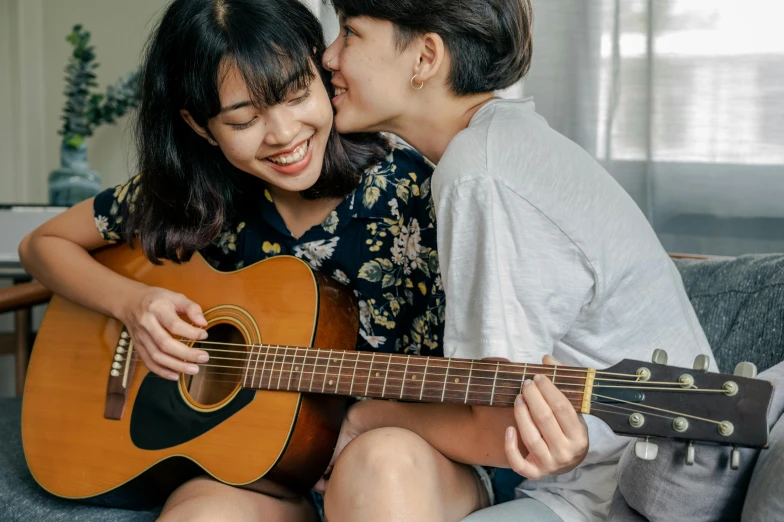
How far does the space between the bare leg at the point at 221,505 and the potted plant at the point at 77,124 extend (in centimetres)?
154

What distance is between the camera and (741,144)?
1.77 m

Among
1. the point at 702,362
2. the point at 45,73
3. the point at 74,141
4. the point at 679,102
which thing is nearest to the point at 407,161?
the point at 702,362

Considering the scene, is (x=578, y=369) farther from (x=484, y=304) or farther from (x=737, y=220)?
(x=737, y=220)

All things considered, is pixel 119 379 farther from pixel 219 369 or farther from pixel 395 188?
pixel 395 188

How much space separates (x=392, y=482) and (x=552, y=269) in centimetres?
32

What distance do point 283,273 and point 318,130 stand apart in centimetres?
23

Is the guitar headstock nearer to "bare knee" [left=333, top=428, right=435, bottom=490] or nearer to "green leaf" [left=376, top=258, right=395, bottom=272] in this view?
"bare knee" [left=333, top=428, right=435, bottom=490]

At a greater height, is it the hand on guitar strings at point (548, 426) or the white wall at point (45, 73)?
the white wall at point (45, 73)

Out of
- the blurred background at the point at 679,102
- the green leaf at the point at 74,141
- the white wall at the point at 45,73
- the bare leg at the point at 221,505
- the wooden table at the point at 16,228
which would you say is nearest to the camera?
the bare leg at the point at 221,505

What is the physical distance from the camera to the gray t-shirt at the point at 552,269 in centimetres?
98

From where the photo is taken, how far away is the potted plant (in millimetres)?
2531

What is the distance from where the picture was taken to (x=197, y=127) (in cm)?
132

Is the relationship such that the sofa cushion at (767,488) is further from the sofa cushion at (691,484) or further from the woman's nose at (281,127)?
the woman's nose at (281,127)

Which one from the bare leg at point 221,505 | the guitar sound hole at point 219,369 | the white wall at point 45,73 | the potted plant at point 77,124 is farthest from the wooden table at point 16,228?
the bare leg at point 221,505
